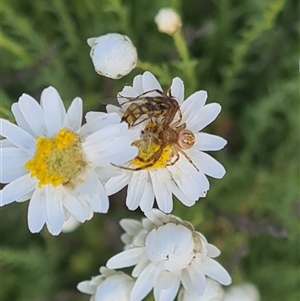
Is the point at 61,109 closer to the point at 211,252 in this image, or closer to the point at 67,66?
the point at 211,252

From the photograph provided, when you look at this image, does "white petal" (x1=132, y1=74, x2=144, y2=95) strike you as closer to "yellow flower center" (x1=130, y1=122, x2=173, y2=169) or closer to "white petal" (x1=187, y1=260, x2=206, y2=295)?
"yellow flower center" (x1=130, y1=122, x2=173, y2=169)

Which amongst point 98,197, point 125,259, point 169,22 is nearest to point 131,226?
point 125,259

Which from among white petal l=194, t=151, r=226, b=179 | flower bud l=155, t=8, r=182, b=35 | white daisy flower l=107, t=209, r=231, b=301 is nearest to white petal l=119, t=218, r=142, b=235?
white daisy flower l=107, t=209, r=231, b=301

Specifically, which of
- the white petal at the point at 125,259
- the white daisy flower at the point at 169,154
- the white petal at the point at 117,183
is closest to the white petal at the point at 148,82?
the white daisy flower at the point at 169,154

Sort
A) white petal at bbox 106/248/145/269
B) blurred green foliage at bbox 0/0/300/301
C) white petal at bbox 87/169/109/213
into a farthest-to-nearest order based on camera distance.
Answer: blurred green foliage at bbox 0/0/300/301, white petal at bbox 106/248/145/269, white petal at bbox 87/169/109/213

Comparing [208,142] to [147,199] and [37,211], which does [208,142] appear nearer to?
[147,199]

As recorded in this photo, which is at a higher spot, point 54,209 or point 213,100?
point 213,100
